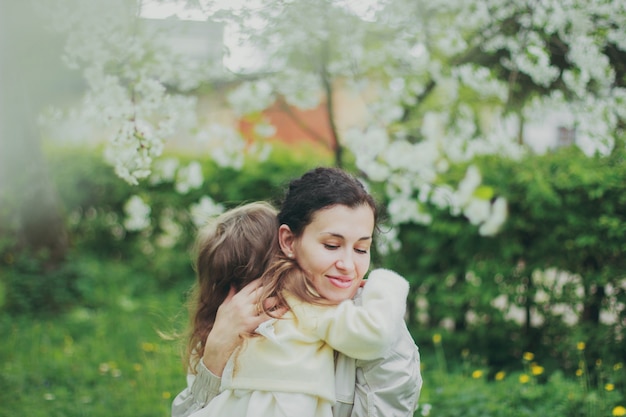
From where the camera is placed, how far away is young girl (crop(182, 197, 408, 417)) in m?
1.83

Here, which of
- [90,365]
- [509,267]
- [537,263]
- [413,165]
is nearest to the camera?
[413,165]

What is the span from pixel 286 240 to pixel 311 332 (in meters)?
0.34

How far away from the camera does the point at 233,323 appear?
2035 millimetres

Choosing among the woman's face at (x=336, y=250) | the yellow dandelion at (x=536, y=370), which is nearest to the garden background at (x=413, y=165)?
the yellow dandelion at (x=536, y=370)

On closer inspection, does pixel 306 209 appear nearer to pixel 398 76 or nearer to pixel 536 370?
pixel 536 370

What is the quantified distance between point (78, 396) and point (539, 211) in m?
3.01

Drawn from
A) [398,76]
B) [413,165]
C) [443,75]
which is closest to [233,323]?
[413,165]

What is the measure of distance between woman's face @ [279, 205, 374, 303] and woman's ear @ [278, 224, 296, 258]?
0.06 metres

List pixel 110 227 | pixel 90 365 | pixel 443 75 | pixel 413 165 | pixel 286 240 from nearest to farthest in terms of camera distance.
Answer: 1. pixel 286 240
2. pixel 413 165
3. pixel 90 365
4. pixel 443 75
5. pixel 110 227

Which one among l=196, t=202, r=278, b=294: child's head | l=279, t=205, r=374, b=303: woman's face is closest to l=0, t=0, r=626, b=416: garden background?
l=196, t=202, r=278, b=294: child's head

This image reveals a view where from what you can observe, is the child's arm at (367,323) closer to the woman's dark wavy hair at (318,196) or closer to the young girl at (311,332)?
the young girl at (311,332)

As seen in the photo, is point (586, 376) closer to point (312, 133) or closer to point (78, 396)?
point (312, 133)

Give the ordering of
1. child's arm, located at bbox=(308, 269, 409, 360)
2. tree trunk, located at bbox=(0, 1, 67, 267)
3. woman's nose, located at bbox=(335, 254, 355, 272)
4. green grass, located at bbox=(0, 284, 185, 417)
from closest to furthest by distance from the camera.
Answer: child's arm, located at bbox=(308, 269, 409, 360), woman's nose, located at bbox=(335, 254, 355, 272), green grass, located at bbox=(0, 284, 185, 417), tree trunk, located at bbox=(0, 1, 67, 267)

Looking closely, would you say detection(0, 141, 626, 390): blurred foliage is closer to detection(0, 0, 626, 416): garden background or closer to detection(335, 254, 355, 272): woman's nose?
detection(0, 0, 626, 416): garden background
